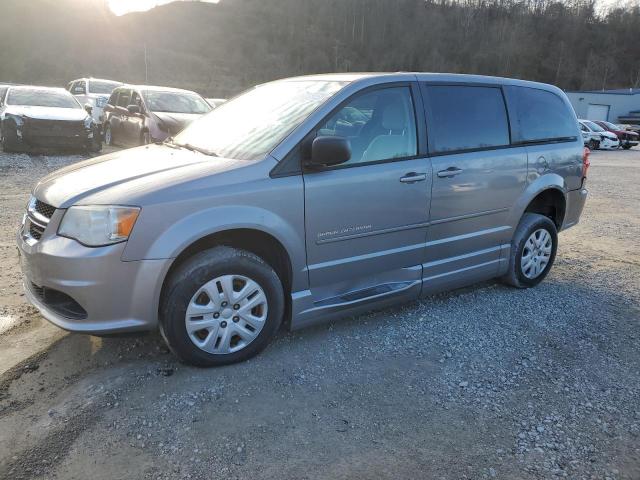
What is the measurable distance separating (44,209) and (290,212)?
4.92 feet

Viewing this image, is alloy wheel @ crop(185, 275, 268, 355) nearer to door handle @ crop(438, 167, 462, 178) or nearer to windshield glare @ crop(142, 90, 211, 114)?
door handle @ crop(438, 167, 462, 178)

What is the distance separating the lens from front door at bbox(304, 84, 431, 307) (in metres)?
3.39

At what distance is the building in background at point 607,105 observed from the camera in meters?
54.7

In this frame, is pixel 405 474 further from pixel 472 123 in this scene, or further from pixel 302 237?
pixel 472 123

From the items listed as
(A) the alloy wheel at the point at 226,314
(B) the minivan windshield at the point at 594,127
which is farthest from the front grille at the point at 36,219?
(B) the minivan windshield at the point at 594,127

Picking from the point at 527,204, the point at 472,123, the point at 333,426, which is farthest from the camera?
the point at 527,204

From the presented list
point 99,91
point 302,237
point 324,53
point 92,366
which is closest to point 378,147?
point 302,237

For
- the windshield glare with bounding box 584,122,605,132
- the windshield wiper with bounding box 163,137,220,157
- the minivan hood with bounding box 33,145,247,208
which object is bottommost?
the windshield glare with bounding box 584,122,605,132

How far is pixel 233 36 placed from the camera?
99.4 meters

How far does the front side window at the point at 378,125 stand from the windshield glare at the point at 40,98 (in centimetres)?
1137

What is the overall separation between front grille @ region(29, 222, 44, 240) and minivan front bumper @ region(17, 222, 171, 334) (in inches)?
3.4

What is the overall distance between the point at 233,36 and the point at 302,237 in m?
105

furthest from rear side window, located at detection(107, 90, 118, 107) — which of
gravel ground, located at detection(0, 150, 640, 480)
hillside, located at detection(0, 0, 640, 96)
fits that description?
hillside, located at detection(0, 0, 640, 96)

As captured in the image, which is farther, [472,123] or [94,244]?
[472,123]
